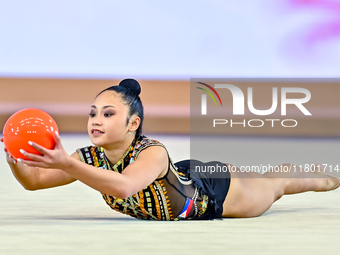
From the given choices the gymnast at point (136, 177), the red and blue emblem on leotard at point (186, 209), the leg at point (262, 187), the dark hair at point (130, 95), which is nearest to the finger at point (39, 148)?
the gymnast at point (136, 177)

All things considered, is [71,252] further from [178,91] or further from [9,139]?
[178,91]

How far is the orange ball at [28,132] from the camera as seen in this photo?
4.39 ft

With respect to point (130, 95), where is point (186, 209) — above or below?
below

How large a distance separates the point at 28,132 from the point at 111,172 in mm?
254

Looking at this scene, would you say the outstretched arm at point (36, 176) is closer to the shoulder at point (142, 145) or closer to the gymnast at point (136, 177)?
the gymnast at point (136, 177)

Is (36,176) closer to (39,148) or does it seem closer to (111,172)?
(111,172)

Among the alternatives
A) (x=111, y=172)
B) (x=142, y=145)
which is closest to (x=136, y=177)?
(x=111, y=172)

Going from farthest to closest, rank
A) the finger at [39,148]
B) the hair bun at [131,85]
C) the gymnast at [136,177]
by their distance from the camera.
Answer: the hair bun at [131,85]
the gymnast at [136,177]
the finger at [39,148]

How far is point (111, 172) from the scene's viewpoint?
1465 millimetres

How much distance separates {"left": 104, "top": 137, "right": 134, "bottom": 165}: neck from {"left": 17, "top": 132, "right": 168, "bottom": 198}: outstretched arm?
9 centimetres

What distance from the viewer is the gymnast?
5.14ft

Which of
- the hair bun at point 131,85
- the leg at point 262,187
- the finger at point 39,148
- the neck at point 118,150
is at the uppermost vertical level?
the hair bun at point 131,85

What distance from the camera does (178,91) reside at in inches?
308

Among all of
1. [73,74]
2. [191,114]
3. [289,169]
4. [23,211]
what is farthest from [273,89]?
[23,211]
